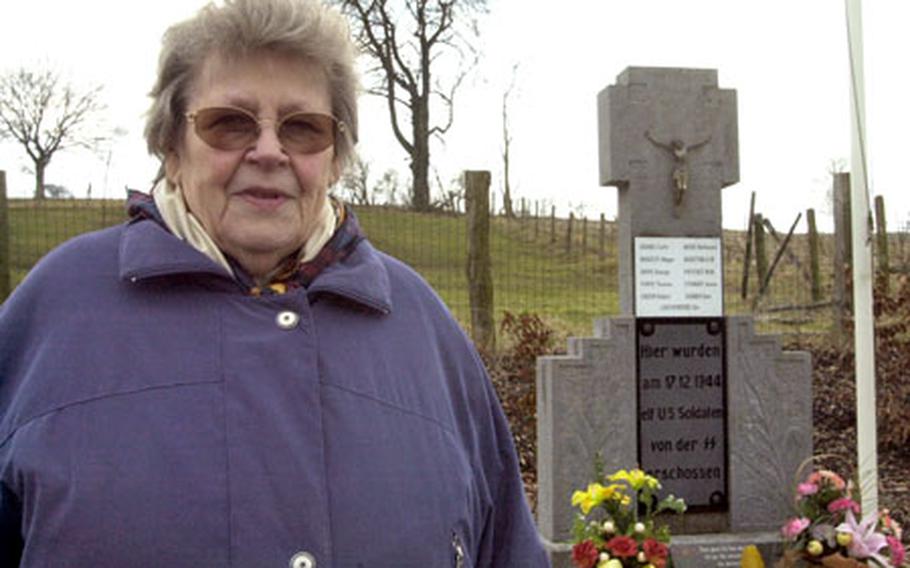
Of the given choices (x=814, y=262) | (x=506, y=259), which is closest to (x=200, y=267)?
(x=506, y=259)

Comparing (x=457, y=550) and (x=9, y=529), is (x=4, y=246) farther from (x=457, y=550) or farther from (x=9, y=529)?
(x=457, y=550)

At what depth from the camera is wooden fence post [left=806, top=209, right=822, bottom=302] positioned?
11.0m

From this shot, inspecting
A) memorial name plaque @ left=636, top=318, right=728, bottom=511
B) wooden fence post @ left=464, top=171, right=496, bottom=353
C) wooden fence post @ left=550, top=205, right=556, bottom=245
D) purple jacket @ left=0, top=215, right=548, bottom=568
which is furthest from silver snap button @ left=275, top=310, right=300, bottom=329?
wooden fence post @ left=550, top=205, right=556, bottom=245

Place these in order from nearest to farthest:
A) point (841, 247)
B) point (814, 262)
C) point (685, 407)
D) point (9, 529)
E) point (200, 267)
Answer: point (9, 529)
point (200, 267)
point (685, 407)
point (841, 247)
point (814, 262)

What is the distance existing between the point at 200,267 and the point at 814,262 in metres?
10.3

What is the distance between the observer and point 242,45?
1.82 metres

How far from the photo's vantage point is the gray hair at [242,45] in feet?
5.96

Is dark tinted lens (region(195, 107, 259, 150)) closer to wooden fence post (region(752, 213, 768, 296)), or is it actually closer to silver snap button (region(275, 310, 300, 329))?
silver snap button (region(275, 310, 300, 329))

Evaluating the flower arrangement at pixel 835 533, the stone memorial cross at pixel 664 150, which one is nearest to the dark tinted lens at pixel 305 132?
the flower arrangement at pixel 835 533

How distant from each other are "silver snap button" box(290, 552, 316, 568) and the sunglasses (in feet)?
2.41

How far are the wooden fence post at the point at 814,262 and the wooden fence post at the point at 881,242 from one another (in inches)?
28.1

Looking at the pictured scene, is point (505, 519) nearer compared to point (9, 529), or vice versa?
point (9, 529)

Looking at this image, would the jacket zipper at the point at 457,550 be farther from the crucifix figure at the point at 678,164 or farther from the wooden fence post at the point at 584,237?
the wooden fence post at the point at 584,237

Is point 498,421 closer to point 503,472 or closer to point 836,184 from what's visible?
point 503,472
